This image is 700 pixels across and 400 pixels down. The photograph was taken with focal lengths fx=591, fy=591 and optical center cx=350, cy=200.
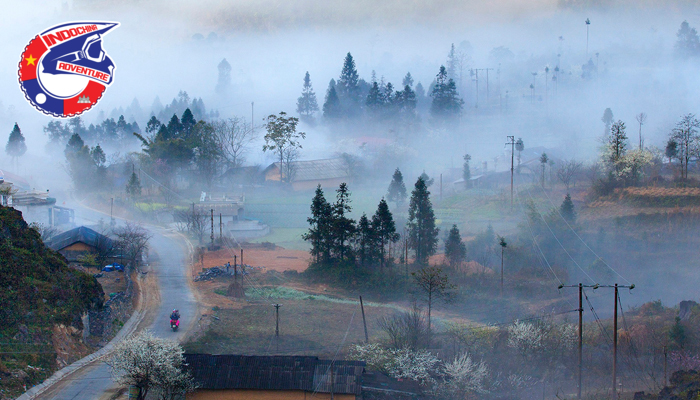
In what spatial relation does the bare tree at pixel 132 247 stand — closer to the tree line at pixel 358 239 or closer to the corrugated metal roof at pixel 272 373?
the tree line at pixel 358 239

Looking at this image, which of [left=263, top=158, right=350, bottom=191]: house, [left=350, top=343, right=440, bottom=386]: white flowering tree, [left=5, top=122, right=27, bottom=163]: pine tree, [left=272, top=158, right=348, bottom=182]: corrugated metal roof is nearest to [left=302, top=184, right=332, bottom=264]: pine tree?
[left=350, top=343, right=440, bottom=386]: white flowering tree

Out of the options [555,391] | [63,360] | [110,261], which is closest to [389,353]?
[555,391]

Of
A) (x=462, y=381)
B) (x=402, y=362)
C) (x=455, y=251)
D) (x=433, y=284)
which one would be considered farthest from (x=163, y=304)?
(x=455, y=251)

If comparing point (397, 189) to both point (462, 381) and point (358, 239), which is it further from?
point (462, 381)

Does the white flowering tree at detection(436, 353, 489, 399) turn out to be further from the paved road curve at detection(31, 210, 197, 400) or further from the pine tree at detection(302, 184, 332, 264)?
the pine tree at detection(302, 184, 332, 264)

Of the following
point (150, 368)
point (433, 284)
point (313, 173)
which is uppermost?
point (313, 173)

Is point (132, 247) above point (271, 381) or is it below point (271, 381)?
above
